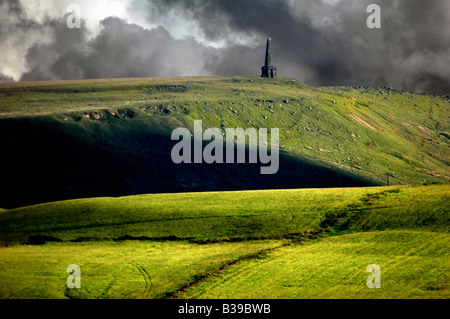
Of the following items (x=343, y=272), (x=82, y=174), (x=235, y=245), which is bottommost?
(x=343, y=272)

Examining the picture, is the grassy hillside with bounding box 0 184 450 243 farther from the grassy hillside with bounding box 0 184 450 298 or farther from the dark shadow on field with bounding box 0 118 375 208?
the dark shadow on field with bounding box 0 118 375 208

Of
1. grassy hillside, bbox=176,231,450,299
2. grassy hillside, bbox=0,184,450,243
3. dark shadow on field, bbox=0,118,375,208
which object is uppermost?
dark shadow on field, bbox=0,118,375,208

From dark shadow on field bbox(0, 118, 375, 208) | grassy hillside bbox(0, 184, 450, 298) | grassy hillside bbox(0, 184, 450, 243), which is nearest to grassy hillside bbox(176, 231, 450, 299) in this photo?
grassy hillside bbox(0, 184, 450, 298)

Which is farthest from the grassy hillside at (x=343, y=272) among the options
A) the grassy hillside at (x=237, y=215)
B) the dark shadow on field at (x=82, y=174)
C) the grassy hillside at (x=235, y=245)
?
the dark shadow on field at (x=82, y=174)

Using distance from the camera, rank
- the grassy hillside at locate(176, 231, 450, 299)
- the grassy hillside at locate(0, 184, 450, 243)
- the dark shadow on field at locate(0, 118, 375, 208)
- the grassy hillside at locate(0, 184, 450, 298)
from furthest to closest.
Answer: the dark shadow on field at locate(0, 118, 375, 208), the grassy hillside at locate(0, 184, 450, 243), the grassy hillside at locate(0, 184, 450, 298), the grassy hillside at locate(176, 231, 450, 299)

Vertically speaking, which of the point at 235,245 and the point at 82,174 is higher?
the point at 82,174

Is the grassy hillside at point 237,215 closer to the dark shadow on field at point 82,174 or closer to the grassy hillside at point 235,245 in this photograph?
the grassy hillside at point 235,245

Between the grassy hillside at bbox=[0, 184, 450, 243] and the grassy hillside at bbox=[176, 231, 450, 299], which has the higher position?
the grassy hillside at bbox=[0, 184, 450, 243]

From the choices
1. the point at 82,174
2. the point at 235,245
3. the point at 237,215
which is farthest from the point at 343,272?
the point at 82,174

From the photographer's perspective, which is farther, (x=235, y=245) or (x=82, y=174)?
(x=82, y=174)

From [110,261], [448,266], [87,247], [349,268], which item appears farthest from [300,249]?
[87,247]

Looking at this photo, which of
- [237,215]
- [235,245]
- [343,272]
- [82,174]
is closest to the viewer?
[343,272]

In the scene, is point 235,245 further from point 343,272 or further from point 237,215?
point 343,272
